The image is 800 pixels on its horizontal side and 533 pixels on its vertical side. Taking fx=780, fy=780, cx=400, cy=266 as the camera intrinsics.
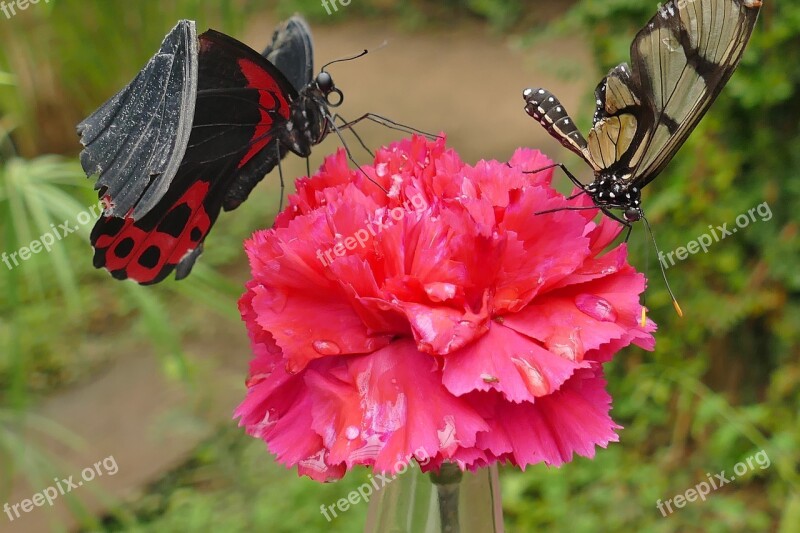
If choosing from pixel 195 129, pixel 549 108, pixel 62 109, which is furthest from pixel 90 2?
pixel 549 108

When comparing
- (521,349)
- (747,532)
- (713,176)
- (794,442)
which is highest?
(521,349)

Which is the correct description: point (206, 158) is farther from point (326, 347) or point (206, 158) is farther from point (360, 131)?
point (360, 131)

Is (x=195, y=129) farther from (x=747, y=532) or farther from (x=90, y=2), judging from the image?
(x=90, y=2)

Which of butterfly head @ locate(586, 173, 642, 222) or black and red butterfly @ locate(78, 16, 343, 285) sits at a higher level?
black and red butterfly @ locate(78, 16, 343, 285)

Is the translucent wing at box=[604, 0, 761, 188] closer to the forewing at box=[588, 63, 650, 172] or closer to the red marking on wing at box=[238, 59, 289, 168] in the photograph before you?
the forewing at box=[588, 63, 650, 172]

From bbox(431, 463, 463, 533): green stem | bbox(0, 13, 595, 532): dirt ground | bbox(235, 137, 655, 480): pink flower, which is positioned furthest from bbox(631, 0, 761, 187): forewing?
bbox(0, 13, 595, 532): dirt ground
